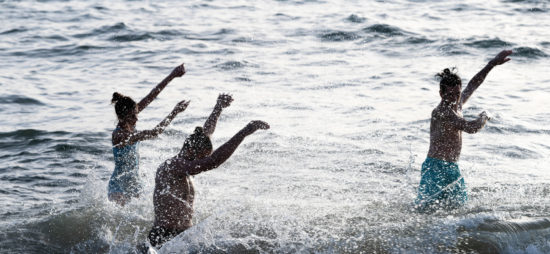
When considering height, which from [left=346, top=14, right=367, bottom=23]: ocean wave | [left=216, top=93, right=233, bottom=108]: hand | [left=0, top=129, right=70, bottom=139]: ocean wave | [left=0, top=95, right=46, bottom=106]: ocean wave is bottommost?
[left=0, top=129, right=70, bottom=139]: ocean wave

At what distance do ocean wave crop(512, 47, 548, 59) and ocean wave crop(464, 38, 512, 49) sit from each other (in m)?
0.55

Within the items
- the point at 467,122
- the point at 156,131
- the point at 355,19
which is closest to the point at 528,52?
the point at 355,19

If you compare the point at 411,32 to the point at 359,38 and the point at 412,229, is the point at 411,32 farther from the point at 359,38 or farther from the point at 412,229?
the point at 412,229

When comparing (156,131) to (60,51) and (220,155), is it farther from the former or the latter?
(60,51)

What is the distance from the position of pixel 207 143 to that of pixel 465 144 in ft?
18.5

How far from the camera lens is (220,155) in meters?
6.00

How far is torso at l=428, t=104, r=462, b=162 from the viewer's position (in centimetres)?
748

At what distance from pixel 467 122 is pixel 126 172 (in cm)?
374

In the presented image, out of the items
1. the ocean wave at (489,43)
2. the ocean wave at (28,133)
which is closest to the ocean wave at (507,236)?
the ocean wave at (28,133)

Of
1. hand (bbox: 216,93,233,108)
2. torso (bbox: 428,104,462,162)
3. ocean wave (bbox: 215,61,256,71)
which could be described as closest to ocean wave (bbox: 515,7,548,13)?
ocean wave (bbox: 215,61,256,71)

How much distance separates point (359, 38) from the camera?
1738cm

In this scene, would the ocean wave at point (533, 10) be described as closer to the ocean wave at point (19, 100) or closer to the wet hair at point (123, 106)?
the ocean wave at point (19, 100)

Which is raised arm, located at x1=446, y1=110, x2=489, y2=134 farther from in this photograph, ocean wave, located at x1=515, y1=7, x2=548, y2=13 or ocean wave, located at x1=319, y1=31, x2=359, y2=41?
ocean wave, located at x1=515, y1=7, x2=548, y2=13

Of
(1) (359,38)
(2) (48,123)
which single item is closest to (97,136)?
(2) (48,123)
